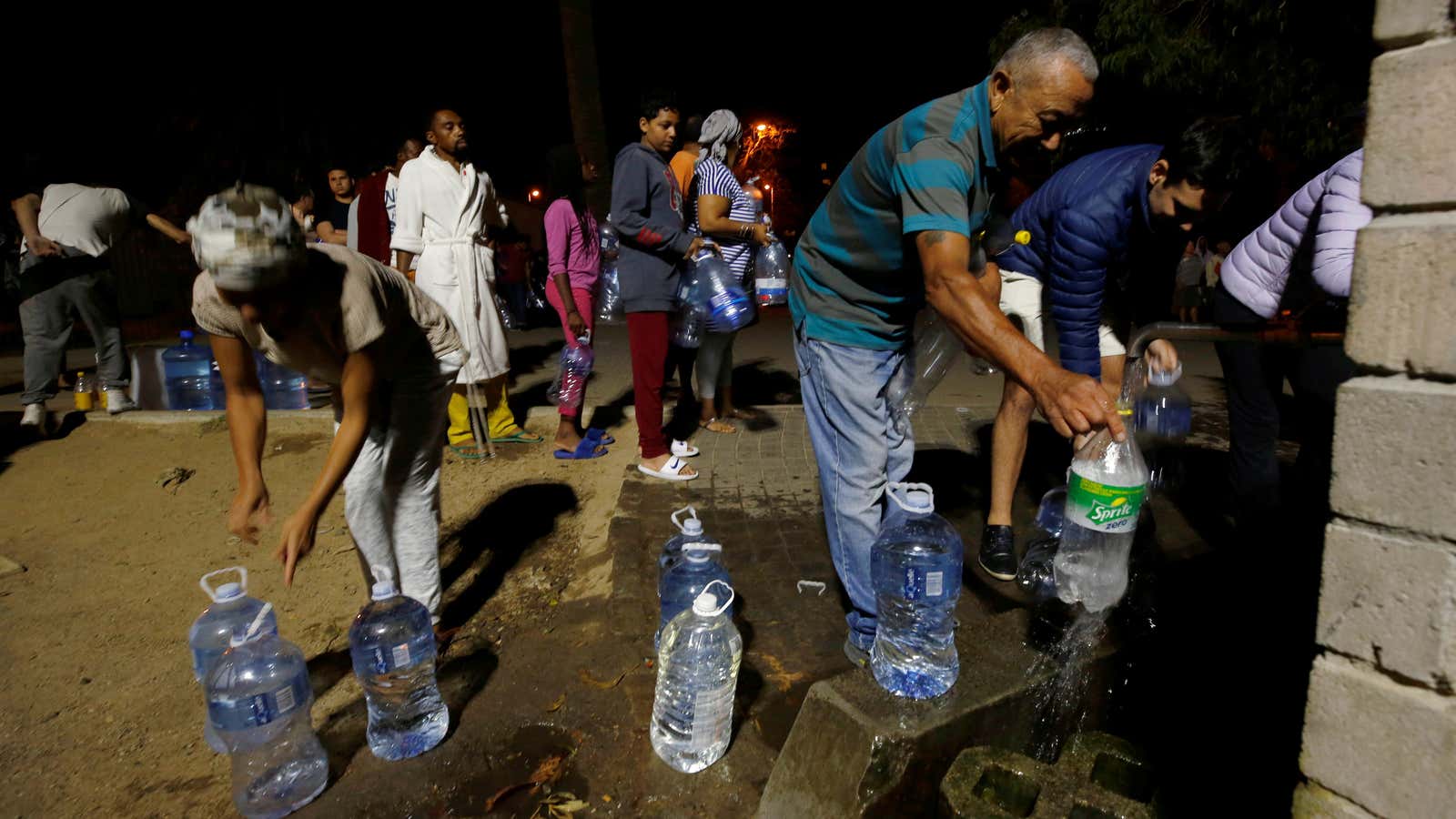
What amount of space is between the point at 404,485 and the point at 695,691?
1506 mm

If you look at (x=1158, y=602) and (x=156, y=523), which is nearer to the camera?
(x=1158, y=602)

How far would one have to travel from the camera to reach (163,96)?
1634 cm

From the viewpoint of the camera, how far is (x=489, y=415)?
6238 mm

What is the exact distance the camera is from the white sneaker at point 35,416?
650cm

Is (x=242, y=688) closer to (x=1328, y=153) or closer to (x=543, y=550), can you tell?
(x=543, y=550)

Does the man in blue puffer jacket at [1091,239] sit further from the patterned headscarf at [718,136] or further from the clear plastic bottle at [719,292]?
the patterned headscarf at [718,136]

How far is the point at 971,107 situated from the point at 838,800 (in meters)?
2.06

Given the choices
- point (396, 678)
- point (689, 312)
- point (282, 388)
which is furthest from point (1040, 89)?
point (282, 388)

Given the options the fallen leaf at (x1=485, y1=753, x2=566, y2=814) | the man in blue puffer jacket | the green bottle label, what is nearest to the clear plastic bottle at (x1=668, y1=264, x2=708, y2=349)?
the man in blue puffer jacket

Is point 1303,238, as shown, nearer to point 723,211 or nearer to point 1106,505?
point 1106,505

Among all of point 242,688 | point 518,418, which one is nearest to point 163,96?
point 518,418

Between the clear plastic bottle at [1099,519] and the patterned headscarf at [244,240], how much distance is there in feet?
7.68

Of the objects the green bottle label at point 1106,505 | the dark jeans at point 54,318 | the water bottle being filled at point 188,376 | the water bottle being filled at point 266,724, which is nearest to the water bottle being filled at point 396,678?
the water bottle being filled at point 266,724

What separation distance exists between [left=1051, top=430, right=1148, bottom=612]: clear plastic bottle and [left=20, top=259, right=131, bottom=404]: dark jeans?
7.63m
